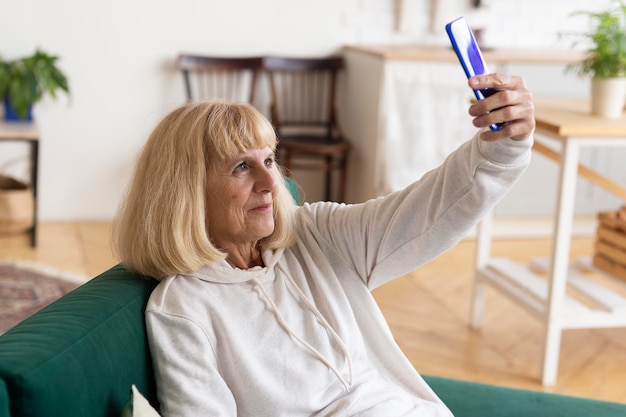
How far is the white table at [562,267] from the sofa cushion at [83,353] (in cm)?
175

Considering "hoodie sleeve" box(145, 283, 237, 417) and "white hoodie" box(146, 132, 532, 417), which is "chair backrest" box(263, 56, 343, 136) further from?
"hoodie sleeve" box(145, 283, 237, 417)

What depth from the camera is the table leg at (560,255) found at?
2924 mm

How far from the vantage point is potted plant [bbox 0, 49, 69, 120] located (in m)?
4.50

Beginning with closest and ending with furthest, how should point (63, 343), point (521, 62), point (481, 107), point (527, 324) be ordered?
point (63, 343) → point (481, 107) → point (527, 324) → point (521, 62)

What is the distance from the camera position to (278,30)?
5062mm

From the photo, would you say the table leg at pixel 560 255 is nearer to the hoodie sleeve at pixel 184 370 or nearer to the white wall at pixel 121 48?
the hoodie sleeve at pixel 184 370

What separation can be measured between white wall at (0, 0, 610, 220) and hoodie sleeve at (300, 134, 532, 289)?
320 centimetres

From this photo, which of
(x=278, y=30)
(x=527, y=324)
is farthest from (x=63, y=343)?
(x=278, y=30)

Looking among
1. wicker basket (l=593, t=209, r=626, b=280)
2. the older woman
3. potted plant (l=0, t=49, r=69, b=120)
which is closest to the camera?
the older woman

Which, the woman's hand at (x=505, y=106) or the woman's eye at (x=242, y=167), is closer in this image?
the woman's hand at (x=505, y=106)

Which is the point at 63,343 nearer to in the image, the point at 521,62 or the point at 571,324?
the point at 571,324

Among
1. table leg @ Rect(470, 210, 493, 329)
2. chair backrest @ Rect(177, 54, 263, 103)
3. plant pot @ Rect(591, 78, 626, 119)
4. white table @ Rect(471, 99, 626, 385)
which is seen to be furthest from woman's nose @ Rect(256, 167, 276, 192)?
chair backrest @ Rect(177, 54, 263, 103)

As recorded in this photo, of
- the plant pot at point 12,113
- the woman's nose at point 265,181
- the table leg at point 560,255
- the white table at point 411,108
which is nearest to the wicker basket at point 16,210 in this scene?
the plant pot at point 12,113

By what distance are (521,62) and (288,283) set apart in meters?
3.32
